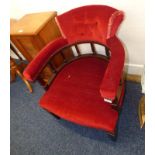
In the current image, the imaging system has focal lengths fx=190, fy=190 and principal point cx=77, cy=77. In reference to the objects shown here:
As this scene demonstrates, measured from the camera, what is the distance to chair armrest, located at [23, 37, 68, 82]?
4.07 feet

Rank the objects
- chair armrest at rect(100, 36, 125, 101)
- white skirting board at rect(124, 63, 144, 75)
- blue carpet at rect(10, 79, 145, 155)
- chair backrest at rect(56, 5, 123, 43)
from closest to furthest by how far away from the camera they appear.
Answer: chair armrest at rect(100, 36, 125, 101) → chair backrest at rect(56, 5, 123, 43) → blue carpet at rect(10, 79, 145, 155) → white skirting board at rect(124, 63, 144, 75)

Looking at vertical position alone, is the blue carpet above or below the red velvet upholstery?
below

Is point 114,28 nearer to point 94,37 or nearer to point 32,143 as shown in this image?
point 94,37

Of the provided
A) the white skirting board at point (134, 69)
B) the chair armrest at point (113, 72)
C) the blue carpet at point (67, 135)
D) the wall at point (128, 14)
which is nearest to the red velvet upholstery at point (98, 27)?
the chair armrest at point (113, 72)

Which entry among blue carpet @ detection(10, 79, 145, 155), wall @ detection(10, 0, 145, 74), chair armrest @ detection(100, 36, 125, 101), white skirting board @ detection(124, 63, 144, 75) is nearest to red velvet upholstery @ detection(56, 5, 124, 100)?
chair armrest @ detection(100, 36, 125, 101)

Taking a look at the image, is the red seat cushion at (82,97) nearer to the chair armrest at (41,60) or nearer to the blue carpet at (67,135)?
the chair armrest at (41,60)

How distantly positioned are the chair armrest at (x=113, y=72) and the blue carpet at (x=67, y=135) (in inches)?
24.6

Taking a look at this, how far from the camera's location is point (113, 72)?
1.04m

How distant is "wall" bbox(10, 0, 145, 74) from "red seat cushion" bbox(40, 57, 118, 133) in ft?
1.05

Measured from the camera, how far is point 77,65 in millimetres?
1473

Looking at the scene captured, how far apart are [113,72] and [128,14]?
56 cm

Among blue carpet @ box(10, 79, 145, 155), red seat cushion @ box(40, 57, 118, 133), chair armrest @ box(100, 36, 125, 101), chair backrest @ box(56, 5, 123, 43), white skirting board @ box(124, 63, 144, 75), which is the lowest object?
blue carpet @ box(10, 79, 145, 155)

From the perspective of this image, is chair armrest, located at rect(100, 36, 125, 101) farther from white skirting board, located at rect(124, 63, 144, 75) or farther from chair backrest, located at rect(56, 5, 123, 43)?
white skirting board, located at rect(124, 63, 144, 75)

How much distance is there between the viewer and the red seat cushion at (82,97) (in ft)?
3.72
